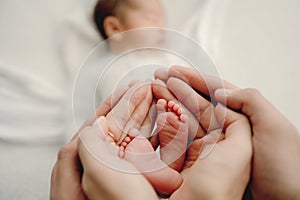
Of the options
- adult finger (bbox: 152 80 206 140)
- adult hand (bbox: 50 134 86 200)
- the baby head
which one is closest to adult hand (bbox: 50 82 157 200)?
adult hand (bbox: 50 134 86 200)

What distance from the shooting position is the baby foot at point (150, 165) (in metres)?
0.56

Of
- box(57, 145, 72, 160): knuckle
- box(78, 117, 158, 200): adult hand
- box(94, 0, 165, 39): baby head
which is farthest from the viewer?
box(94, 0, 165, 39): baby head

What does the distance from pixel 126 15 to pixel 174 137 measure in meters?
0.52

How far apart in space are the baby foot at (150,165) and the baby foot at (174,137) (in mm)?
24

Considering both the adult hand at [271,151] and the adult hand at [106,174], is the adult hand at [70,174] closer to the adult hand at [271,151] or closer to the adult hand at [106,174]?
the adult hand at [106,174]

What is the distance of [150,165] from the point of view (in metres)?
0.58

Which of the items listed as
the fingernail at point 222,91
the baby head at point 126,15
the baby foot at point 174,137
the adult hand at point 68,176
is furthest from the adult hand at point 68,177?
the baby head at point 126,15

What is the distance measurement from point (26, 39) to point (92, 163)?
60 cm

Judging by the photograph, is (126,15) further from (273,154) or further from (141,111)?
(273,154)

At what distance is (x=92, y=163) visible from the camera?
1.74ft

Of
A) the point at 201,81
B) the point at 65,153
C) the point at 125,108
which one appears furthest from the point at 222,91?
the point at 65,153

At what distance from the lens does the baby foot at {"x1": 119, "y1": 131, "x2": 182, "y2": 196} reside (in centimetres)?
56

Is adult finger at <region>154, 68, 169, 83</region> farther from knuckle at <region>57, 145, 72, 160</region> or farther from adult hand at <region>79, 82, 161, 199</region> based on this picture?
knuckle at <region>57, 145, 72, 160</region>

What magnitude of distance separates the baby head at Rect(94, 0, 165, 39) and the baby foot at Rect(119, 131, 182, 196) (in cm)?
49
